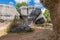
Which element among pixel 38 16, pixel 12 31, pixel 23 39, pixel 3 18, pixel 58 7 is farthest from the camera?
pixel 38 16

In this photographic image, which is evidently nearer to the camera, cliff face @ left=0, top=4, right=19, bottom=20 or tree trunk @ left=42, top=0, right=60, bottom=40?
tree trunk @ left=42, top=0, right=60, bottom=40

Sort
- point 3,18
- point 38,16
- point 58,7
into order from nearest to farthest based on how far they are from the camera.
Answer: point 58,7 < point 3,18 < point 38,16

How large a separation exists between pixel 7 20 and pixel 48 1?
40.8 feet

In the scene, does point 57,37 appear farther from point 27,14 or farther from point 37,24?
point 27,14

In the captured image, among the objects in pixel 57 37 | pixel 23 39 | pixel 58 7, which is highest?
pixel 58 7

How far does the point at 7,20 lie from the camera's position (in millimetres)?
16062

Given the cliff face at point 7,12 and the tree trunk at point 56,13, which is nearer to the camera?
the tree trunk at point 56,13

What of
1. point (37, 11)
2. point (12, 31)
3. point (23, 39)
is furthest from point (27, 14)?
point (23, 39)

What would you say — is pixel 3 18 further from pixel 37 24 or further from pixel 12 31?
pixel 12 31

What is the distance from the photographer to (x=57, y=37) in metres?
3.72

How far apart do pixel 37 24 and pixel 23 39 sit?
8024 mm

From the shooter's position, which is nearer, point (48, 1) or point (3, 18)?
point (48, 1)

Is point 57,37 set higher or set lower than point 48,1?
lower

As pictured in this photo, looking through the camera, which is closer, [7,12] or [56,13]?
[56,13]
